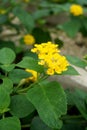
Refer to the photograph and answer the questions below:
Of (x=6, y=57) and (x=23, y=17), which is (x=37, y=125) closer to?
(x=6, y=57)

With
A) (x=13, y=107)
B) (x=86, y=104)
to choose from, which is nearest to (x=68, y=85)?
(x=86, y=104)

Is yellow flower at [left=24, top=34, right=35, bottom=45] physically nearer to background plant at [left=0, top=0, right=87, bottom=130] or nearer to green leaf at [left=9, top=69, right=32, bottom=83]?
background plant at [left=0, top=0, right=87, bottom=130]

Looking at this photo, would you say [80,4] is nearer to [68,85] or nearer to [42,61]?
[68,85]

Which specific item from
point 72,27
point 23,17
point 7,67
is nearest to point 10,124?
point 7,67

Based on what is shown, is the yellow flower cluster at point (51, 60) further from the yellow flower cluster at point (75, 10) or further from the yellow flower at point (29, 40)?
the yellow flower cluster at point (75, 10)

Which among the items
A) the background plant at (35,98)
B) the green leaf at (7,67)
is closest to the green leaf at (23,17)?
the background plant at (35,98)

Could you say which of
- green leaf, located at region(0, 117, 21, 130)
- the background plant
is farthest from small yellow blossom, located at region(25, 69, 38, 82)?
green leaf, located at region(0, 117, 21, 130)
